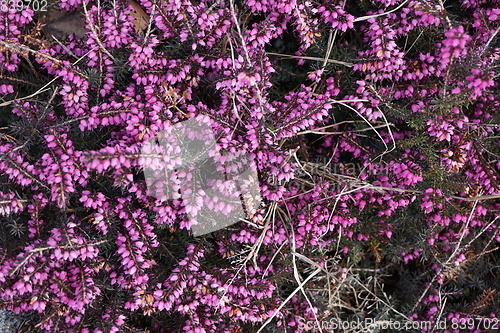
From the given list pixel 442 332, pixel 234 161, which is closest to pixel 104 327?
pixel 234 161

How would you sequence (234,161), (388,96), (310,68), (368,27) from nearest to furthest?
(234,161) → (388,96) → (368,27) → (310,68)

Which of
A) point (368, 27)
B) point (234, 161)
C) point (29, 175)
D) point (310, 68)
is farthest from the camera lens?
point (310, 68)

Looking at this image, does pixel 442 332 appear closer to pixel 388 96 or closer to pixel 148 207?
pixel 388 96

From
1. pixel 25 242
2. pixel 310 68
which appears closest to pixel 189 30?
pixel 310 68

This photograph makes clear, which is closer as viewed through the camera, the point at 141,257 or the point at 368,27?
the point at 141,257

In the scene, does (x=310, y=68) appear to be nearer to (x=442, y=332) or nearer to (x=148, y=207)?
(x=148, y=207)

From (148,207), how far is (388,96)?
5.63 ft

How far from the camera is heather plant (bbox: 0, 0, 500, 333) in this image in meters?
2.50

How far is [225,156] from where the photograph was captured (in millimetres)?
2535

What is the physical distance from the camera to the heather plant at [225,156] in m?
2.50

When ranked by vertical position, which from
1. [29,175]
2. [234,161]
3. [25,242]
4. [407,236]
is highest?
[29,175]

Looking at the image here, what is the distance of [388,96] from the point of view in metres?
2.84

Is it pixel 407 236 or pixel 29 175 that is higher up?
pixel 29 175

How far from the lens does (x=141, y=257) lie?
2545 millimetres
